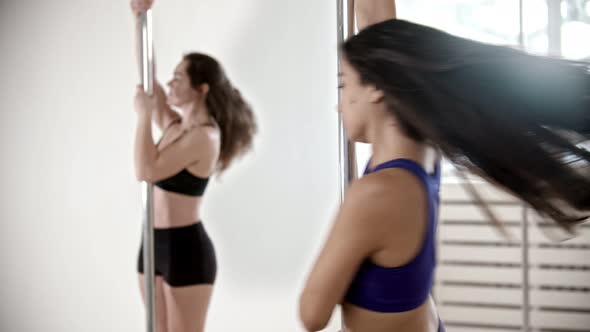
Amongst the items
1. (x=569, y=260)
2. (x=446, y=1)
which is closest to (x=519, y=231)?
(x=569, y=260)

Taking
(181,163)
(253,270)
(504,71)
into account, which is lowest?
(253,270)

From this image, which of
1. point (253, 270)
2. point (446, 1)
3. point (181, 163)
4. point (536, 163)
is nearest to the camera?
point (536, 163)

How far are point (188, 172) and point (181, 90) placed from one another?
0.25 m

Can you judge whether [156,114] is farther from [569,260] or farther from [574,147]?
[569,260]

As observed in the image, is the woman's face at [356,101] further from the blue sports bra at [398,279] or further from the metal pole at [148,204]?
the metal pole at [148,204]

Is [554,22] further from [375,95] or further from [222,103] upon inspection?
[375,95]

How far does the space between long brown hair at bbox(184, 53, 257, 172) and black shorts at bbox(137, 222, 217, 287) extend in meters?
0.22

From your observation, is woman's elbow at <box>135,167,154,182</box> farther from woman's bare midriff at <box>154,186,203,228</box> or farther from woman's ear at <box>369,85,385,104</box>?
woman's ear at <box>369,85,385,104</box>

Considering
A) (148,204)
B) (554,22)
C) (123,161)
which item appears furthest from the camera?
(554,22)

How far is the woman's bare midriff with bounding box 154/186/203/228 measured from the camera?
70.2 inches

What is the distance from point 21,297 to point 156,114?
1.05 meters

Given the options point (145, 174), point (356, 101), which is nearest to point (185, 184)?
point (145, 174)

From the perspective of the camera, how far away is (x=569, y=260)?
2.37 metres

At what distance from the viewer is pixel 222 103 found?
6.23 feet
